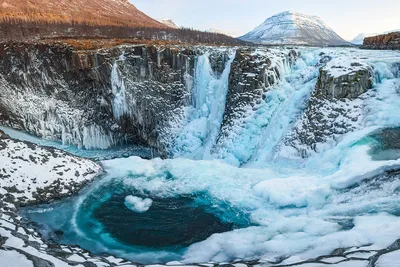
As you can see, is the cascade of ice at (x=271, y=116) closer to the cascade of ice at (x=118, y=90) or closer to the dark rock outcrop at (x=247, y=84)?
the dark rock outcrop at (x=247, y=84)

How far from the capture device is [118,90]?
26672mm

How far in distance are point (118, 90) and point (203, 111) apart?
25.9ft

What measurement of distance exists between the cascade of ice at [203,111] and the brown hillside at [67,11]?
43.5m

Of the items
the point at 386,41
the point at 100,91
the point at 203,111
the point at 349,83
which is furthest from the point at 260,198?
the point at 386,41

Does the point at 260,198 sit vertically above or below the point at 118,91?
below

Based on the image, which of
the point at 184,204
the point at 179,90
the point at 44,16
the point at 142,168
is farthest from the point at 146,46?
the point at 44,16

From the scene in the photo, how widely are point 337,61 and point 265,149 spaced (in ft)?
24.7

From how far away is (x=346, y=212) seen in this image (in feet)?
35.5

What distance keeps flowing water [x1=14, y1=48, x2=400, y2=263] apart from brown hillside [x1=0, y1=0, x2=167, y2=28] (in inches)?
1970

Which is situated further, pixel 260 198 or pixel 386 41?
pixel 386 41

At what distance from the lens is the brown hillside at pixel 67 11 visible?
59.7 m

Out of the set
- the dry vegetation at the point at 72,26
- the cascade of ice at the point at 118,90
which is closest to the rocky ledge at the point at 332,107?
the cascade of ice at the point at 118,90

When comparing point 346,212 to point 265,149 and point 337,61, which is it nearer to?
point 265,149

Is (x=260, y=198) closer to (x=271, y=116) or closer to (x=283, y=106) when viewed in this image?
(x=271, y=116)
